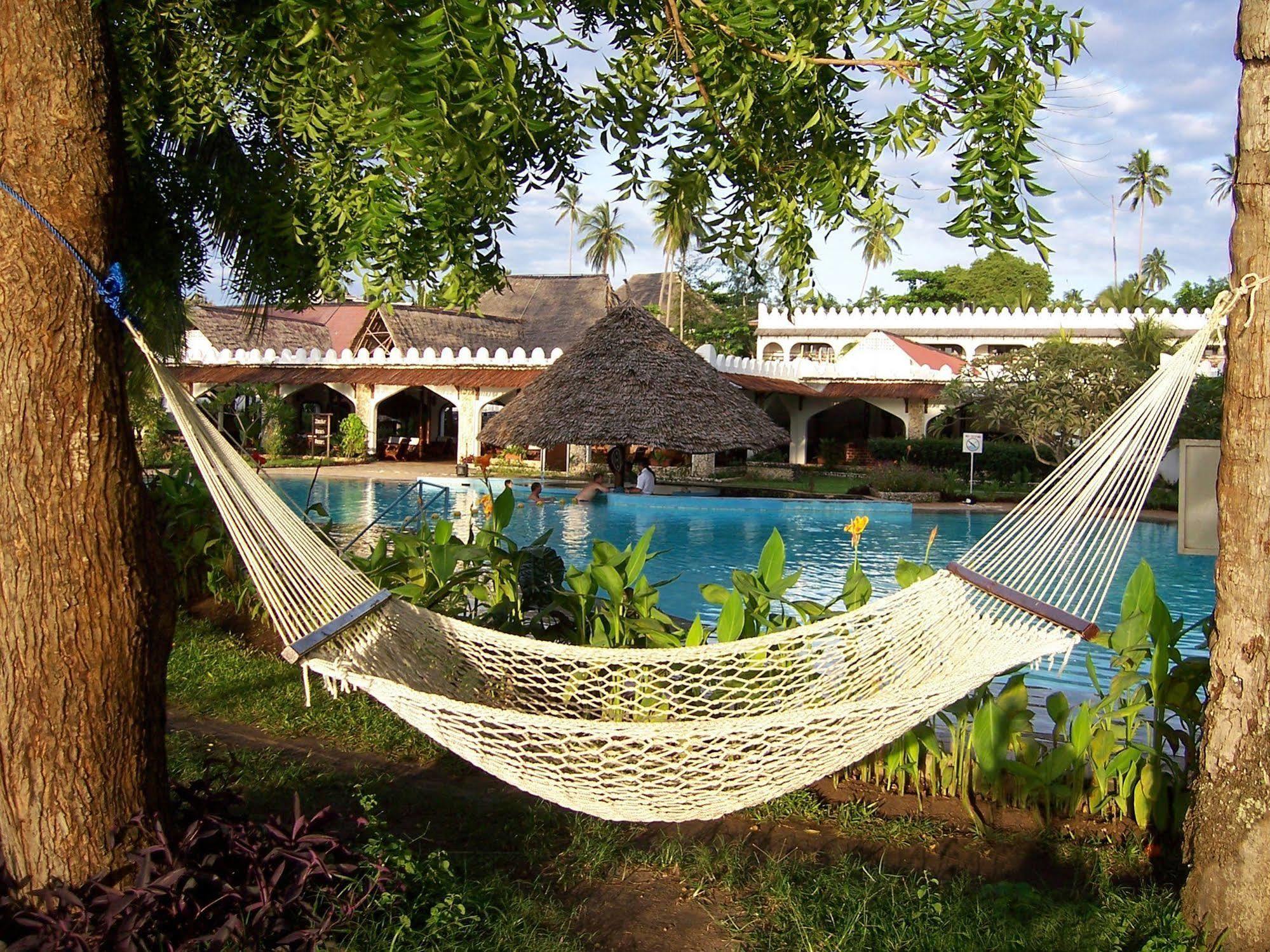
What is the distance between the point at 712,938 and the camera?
1.78 m

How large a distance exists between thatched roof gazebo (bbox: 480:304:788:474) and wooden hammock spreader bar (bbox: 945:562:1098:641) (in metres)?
8.43

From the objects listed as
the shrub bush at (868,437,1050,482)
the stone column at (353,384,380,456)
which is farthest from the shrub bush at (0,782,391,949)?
the stone column at (353,384,380,456)

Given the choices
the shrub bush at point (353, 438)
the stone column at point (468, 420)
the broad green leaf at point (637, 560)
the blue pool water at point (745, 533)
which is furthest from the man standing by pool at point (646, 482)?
the broad green leaf at point (637, 560)

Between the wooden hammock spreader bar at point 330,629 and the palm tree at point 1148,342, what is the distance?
1410cm

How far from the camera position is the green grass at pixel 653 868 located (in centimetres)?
171

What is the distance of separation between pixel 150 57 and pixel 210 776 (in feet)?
8.04

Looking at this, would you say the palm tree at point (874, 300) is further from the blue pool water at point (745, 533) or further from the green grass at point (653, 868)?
the green grass at point (653, 868)

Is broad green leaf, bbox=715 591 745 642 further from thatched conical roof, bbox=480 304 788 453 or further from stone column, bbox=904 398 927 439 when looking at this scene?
stone column, bbox=904 398 927 439

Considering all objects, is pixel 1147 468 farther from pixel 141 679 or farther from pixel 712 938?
pixel 141 679

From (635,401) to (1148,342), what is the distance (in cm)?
802

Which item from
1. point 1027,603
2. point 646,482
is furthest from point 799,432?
point 1027,603

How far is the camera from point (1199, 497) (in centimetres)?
203

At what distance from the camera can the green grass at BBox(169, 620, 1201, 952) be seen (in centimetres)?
171

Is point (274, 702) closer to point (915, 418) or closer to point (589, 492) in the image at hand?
point (589, 492)
